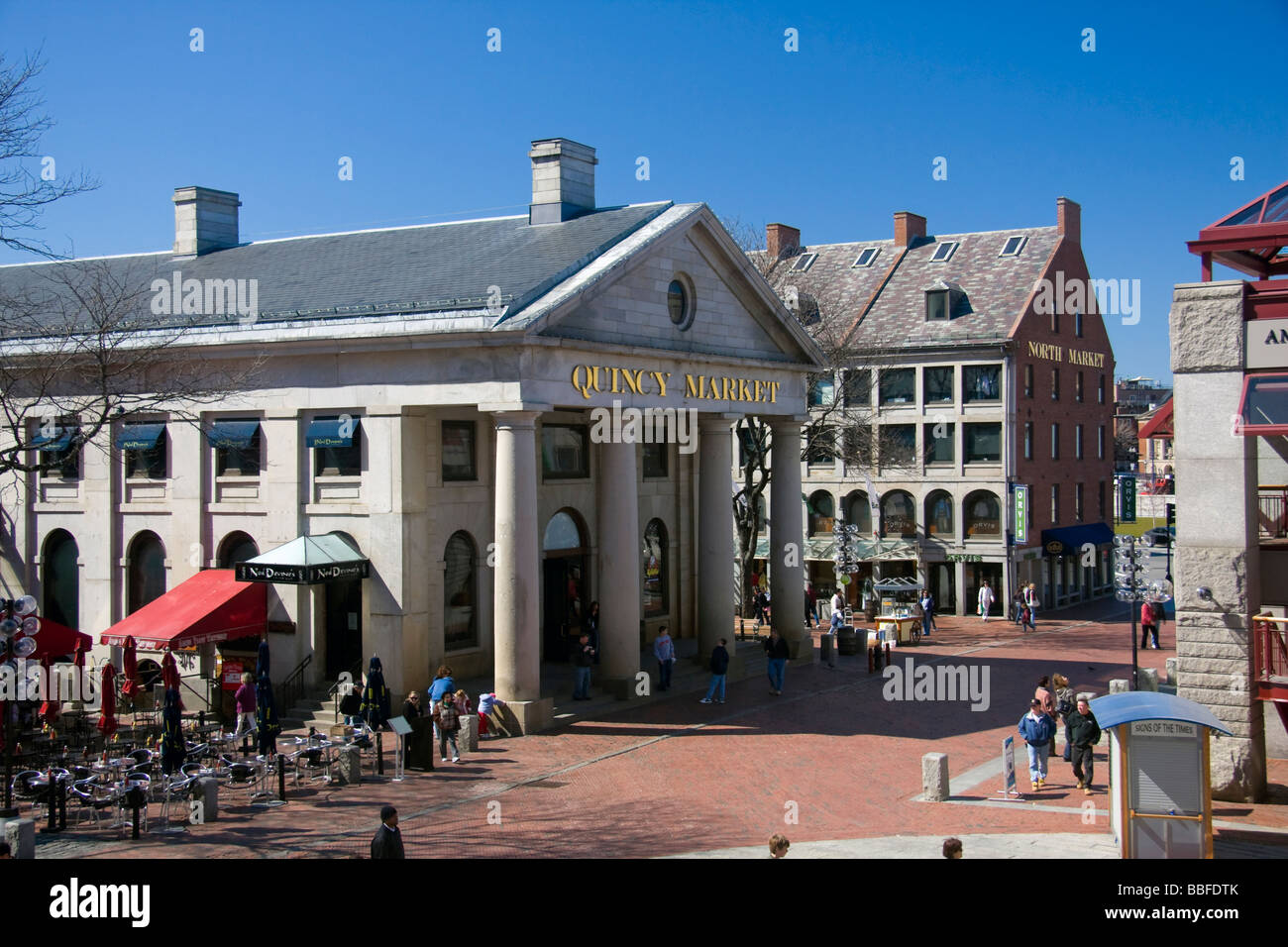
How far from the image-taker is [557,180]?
31.0 metres

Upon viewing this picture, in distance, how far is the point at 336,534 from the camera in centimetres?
2680

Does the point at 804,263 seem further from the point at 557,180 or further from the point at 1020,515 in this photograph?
the point at 557,180

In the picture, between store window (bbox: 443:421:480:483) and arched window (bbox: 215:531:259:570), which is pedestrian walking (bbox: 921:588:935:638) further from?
arched window (bbox: 215:531:259:570)

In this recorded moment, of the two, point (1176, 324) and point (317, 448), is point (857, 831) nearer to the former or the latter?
point (1176, 324)

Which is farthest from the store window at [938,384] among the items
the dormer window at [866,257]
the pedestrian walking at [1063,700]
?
the pedestrian walking at [1063,700]

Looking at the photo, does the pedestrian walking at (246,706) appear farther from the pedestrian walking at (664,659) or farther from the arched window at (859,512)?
the arched window at (859,512)

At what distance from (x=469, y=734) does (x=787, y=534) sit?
496 inches

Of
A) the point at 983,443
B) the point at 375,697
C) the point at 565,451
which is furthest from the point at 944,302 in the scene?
the point at 375,697

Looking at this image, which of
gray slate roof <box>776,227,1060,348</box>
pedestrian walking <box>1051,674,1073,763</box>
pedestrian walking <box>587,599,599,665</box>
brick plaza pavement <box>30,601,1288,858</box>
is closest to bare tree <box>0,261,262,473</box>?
brick plaza pavement <box>30,601,1288,858</box>

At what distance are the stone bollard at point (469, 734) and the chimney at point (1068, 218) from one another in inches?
1656

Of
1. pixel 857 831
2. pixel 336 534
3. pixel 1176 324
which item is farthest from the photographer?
pixel 336 534

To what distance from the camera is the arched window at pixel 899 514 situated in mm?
52969
